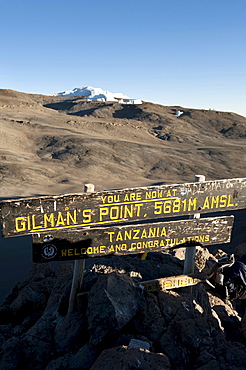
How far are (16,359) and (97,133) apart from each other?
99.1ft

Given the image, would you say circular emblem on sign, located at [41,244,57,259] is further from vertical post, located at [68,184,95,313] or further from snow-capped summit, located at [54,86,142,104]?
snow-capped summit, located at [54,86,142,104]

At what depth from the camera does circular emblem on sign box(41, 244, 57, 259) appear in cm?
372

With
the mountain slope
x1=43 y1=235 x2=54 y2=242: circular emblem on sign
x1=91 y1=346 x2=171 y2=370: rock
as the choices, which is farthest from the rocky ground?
the mountain slope

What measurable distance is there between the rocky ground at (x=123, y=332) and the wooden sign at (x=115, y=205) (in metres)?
0.94

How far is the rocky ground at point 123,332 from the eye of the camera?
10.6ft

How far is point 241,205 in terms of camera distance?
15.1 ft

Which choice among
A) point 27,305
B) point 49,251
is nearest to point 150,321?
point 49,251

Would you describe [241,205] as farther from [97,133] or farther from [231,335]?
[97,133]

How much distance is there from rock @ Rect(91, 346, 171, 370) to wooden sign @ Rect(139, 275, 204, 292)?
123 centimetres

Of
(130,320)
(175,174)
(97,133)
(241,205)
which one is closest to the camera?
(130,320)

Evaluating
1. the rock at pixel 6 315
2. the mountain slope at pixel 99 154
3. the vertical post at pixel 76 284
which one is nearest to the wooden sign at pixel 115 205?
the vertical post at pixel 76 284

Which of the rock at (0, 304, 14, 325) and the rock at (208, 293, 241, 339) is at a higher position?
the rock at (208, 293, 241, 339)

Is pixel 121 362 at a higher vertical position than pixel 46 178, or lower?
higher

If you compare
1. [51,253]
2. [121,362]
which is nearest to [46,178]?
[51,253]
